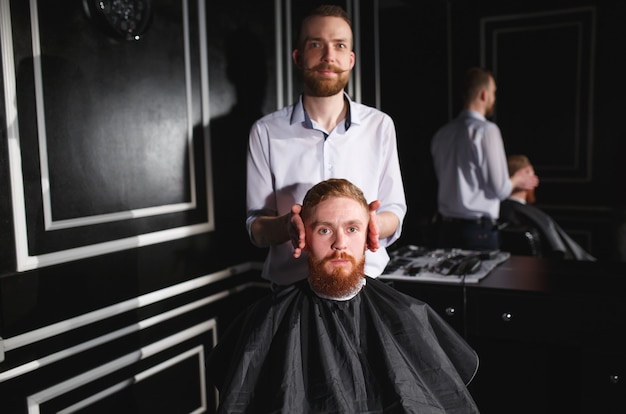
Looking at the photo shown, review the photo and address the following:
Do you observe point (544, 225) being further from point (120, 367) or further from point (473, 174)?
point (120, 367)

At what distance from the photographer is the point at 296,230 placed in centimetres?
142

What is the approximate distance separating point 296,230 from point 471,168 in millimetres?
2075

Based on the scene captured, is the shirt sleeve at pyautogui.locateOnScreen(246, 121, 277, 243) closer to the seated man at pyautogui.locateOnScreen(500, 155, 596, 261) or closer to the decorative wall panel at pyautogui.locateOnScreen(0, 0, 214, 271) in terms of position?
the decorative wall panel at pyautogui.locateOnScreen(0, 0, 214, 271)

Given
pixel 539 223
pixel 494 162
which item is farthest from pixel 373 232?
pixel 539 223

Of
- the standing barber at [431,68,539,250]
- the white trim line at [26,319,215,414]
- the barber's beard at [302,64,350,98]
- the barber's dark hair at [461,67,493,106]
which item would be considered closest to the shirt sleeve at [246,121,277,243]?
the barber's beard at [302,64,350,98]

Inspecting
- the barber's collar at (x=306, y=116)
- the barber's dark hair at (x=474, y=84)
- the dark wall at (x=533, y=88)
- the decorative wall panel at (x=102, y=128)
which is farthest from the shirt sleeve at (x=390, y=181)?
the dark wall at (x=533, y=88)

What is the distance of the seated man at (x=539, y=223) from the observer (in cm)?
335

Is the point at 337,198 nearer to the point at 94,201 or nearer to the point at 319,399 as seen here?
the point at 319,399

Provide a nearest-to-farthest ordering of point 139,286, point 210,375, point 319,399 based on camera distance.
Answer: point 319,399, point 210,375, point 139,286

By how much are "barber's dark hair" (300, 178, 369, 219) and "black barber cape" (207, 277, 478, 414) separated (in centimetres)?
22

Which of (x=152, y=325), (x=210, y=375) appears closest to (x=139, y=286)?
(x=152, y=325)

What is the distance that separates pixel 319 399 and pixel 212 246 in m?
1.12

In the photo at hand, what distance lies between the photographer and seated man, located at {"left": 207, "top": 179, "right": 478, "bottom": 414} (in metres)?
1.28

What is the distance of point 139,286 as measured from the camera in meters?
1.95
